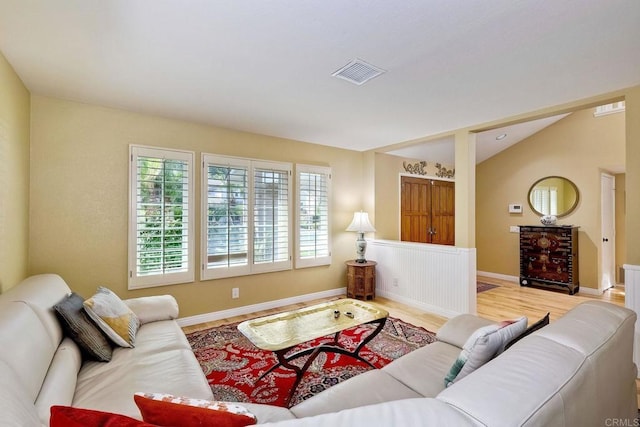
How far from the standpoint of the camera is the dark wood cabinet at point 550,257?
4.94m

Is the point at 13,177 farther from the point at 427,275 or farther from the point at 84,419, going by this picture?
the point at 427,275

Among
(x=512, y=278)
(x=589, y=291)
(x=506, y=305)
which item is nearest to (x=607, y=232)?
(x=589, y=291)

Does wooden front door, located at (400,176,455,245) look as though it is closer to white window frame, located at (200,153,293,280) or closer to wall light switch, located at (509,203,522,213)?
wall light switch, located at (509,203,522,213)

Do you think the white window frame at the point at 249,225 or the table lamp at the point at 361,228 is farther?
the table lamp at the point at 361,228

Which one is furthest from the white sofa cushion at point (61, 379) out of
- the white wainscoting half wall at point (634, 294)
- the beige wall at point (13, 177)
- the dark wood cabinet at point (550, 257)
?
the dark wood cabinet at point (550, 257)

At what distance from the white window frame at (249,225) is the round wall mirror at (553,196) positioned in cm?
473

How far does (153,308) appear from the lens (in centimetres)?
246

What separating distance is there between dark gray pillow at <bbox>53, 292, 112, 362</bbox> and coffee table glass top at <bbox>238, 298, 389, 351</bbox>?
2.73 feet

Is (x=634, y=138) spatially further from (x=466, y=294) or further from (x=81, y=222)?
(x=81, y=222)

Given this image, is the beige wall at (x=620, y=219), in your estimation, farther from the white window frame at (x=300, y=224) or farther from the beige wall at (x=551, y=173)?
the white window frame at (x=300, y=224)

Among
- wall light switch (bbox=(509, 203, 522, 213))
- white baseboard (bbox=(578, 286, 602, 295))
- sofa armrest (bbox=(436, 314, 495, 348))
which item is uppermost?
wall light switch (bbox=(509, 203, 522, 213))

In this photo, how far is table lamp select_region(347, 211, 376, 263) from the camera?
4.63 meters

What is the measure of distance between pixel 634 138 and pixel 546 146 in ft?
11.0

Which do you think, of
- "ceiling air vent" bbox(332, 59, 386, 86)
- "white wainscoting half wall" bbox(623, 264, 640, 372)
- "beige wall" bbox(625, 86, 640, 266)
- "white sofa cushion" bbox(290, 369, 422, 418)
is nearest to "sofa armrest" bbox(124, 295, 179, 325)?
"white sofa cushion" bbox(290, 369, 422, 418)
